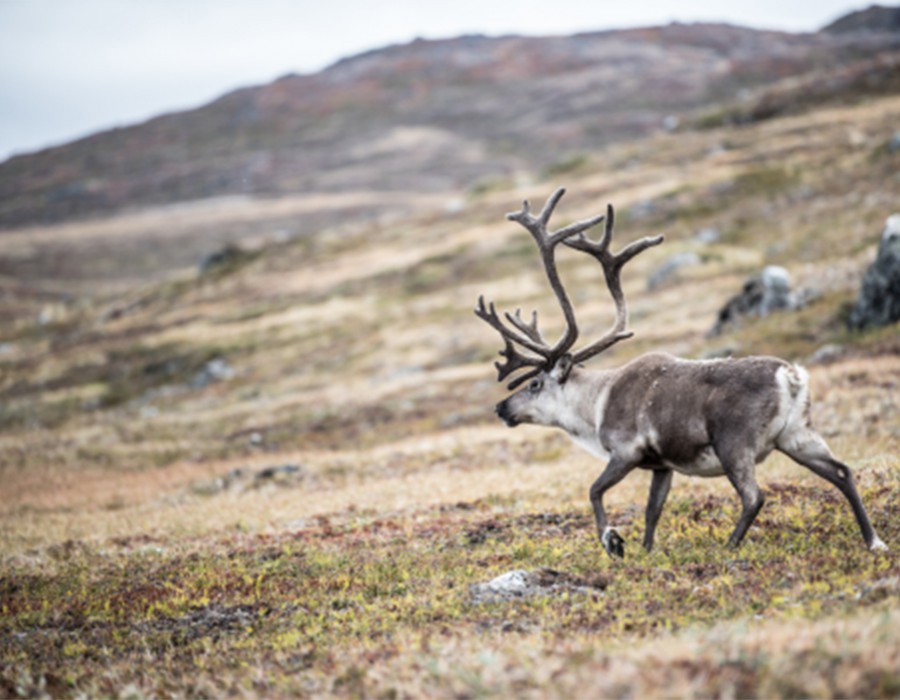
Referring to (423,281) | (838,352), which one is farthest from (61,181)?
(838,352)

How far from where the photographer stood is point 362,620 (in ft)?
26.7

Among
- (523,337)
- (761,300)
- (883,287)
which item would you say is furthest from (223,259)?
(523,337)

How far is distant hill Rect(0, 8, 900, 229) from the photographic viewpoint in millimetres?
152875

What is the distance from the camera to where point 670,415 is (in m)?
9.36

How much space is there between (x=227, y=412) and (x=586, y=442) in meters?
28.8

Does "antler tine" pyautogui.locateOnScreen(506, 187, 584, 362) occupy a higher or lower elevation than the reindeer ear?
higher

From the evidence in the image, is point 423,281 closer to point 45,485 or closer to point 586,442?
point 45,485

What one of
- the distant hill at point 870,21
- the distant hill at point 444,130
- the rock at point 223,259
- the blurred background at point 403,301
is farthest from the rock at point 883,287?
the distant hill at point 870,21

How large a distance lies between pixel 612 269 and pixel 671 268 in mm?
35075

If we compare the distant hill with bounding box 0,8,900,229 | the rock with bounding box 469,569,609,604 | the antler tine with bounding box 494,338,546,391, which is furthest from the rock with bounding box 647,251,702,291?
the distant hill with bounding box 0,8,900,229

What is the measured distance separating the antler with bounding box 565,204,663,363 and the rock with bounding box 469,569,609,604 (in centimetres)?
314

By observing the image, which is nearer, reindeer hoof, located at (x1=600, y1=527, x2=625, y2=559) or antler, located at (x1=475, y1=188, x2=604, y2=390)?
reindeer hoof, located at (x1=600, y1=527, x2=625, y2=559)

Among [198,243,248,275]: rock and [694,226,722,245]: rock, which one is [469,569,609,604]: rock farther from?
[198,243,248,275]: rock

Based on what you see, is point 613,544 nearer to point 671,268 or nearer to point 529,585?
point 529,585
